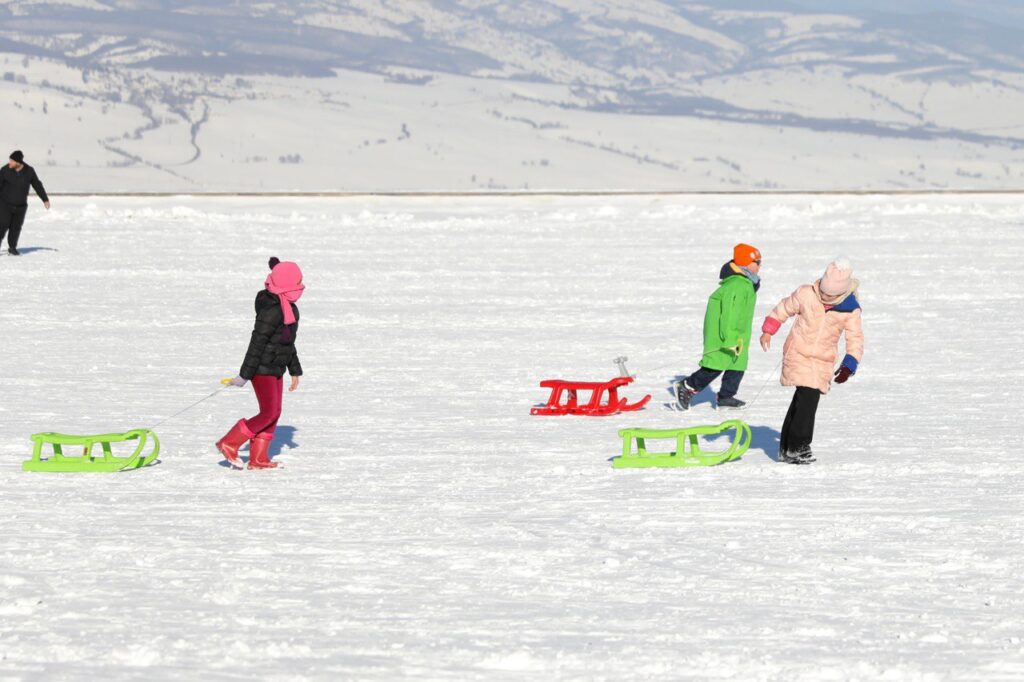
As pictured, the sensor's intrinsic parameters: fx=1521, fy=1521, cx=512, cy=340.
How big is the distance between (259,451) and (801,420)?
3.31 metres

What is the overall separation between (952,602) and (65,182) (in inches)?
3321

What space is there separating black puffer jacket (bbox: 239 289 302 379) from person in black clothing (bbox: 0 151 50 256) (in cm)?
1436

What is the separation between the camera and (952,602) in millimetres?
6160

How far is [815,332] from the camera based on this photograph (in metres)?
9.16

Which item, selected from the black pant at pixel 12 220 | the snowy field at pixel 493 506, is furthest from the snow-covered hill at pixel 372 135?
the snowy field at pixel 493 506

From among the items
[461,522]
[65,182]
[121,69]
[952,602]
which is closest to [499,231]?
[461,522]

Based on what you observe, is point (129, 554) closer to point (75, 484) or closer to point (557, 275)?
point (75, 484)

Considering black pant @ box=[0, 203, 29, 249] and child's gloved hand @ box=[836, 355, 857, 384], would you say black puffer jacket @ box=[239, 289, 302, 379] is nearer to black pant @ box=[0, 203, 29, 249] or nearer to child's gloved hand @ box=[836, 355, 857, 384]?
child's gloved hand @ box=[836, 355, 857, 384]

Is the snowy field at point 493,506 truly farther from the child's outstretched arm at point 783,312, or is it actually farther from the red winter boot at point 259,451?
the child's outstretched arm at point 783,312

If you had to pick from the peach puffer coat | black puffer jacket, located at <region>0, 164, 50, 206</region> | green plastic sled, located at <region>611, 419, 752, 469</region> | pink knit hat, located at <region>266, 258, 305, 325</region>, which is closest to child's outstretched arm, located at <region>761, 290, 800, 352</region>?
the peach puffer coat

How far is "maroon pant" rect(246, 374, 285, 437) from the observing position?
9.26 m

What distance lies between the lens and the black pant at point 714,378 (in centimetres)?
1166

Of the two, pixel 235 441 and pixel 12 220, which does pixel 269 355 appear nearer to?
pixel 235 441

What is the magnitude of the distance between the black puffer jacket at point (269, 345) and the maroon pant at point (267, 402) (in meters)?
0.06
